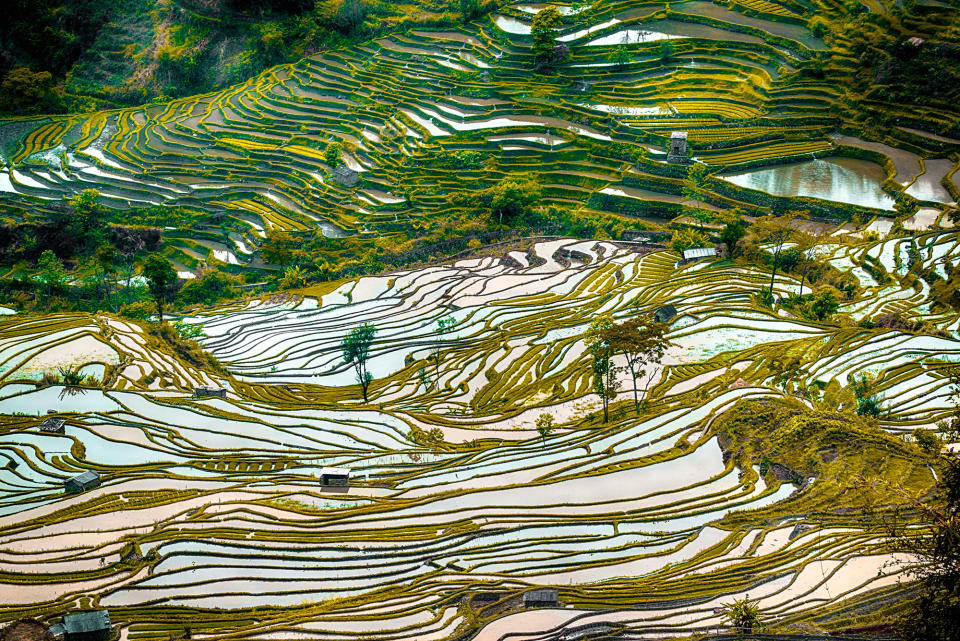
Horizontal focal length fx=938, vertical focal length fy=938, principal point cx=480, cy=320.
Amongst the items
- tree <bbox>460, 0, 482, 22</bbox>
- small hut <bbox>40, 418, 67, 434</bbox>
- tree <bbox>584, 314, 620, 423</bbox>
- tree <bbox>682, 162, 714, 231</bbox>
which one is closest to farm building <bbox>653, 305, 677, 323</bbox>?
tree <bbox>584, 314, 620, 423</bbox>

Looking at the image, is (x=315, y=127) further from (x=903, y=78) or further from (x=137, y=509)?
(x=137, y=509)

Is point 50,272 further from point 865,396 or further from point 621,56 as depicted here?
point 865,396

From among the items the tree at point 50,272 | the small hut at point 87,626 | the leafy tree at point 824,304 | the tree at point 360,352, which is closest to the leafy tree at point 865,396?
the leafy tree at point 824,304

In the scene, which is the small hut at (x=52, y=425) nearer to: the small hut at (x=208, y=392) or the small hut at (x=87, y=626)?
the small hut at (x=208, y=392)

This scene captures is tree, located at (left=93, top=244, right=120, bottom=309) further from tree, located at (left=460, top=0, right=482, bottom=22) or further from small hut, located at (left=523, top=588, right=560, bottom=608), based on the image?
small hut, located at (left=523, top=588, right=560, bottom=608)

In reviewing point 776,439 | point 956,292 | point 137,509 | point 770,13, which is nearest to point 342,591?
point 137,509

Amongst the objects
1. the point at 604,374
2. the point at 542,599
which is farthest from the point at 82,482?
the point at 604,374
